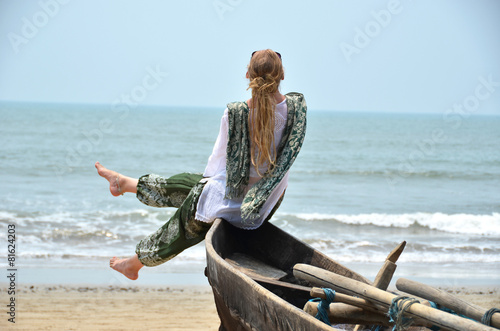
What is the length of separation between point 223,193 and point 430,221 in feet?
25.1

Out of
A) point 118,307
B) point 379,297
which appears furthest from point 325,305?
point 118,307

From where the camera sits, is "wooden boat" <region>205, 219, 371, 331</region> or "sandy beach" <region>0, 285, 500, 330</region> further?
"sandy beach" <region>0, 285, 500, 330</region>

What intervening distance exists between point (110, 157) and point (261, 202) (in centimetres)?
1686

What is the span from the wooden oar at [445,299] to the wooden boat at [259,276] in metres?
0.53

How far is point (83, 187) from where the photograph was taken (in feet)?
43.3

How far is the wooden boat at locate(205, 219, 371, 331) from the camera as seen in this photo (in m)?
2.32

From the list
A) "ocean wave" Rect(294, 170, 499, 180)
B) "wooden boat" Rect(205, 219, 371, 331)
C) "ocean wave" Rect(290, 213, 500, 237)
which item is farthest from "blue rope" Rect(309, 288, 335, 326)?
"ocean wave" Rect(294, 170, 499, 180)

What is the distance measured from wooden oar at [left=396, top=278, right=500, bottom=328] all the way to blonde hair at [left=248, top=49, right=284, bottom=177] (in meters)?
1.17

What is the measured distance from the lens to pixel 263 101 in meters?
3.36

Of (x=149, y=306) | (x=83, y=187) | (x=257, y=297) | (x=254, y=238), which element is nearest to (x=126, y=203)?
(x=83, y=187)

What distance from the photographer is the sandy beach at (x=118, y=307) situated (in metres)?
5.08

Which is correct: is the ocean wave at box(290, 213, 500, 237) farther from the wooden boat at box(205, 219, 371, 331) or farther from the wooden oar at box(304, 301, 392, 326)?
the wooden oar at box(304, 301, 392, 326)

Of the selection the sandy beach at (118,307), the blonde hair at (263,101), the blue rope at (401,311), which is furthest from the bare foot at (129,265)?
the blue rope at (401,311)

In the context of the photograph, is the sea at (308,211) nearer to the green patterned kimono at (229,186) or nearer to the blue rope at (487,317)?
the green patterned kimono at (229,186)
